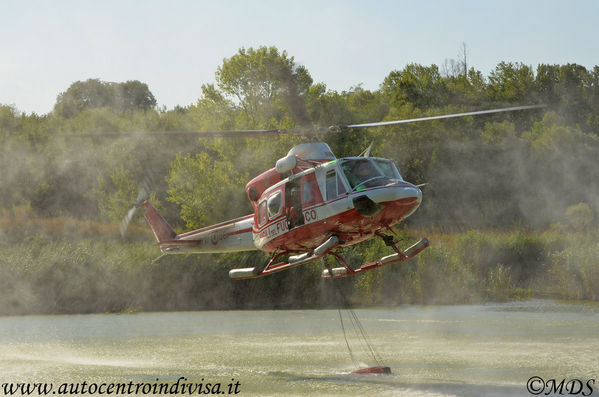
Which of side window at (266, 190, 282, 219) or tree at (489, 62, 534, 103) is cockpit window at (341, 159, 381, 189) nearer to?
side window at (266, 190, 282, 219)

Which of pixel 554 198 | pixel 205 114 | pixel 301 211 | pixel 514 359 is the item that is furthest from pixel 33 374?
pixel 554 198

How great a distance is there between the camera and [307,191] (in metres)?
16.0

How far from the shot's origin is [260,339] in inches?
901

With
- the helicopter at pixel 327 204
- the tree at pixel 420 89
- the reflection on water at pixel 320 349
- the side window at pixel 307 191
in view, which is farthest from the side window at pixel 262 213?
the tree at pixel 420 89

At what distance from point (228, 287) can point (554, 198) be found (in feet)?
100

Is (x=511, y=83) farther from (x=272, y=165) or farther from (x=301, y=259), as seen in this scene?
(x=301, y=259)

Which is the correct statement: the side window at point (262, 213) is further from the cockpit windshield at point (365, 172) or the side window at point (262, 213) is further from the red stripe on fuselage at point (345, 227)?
the cockpit windshield at point (365, 172)

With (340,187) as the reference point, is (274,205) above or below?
below

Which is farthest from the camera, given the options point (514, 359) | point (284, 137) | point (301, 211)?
point (284, 137)

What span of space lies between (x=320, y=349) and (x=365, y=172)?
7207 mm

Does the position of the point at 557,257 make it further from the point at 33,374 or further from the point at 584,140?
the point at 584,140

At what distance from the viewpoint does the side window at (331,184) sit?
15.4 m

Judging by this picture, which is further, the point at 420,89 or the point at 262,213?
the point at 420,89

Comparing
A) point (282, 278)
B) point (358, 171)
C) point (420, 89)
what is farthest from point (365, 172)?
point (420, 89)
